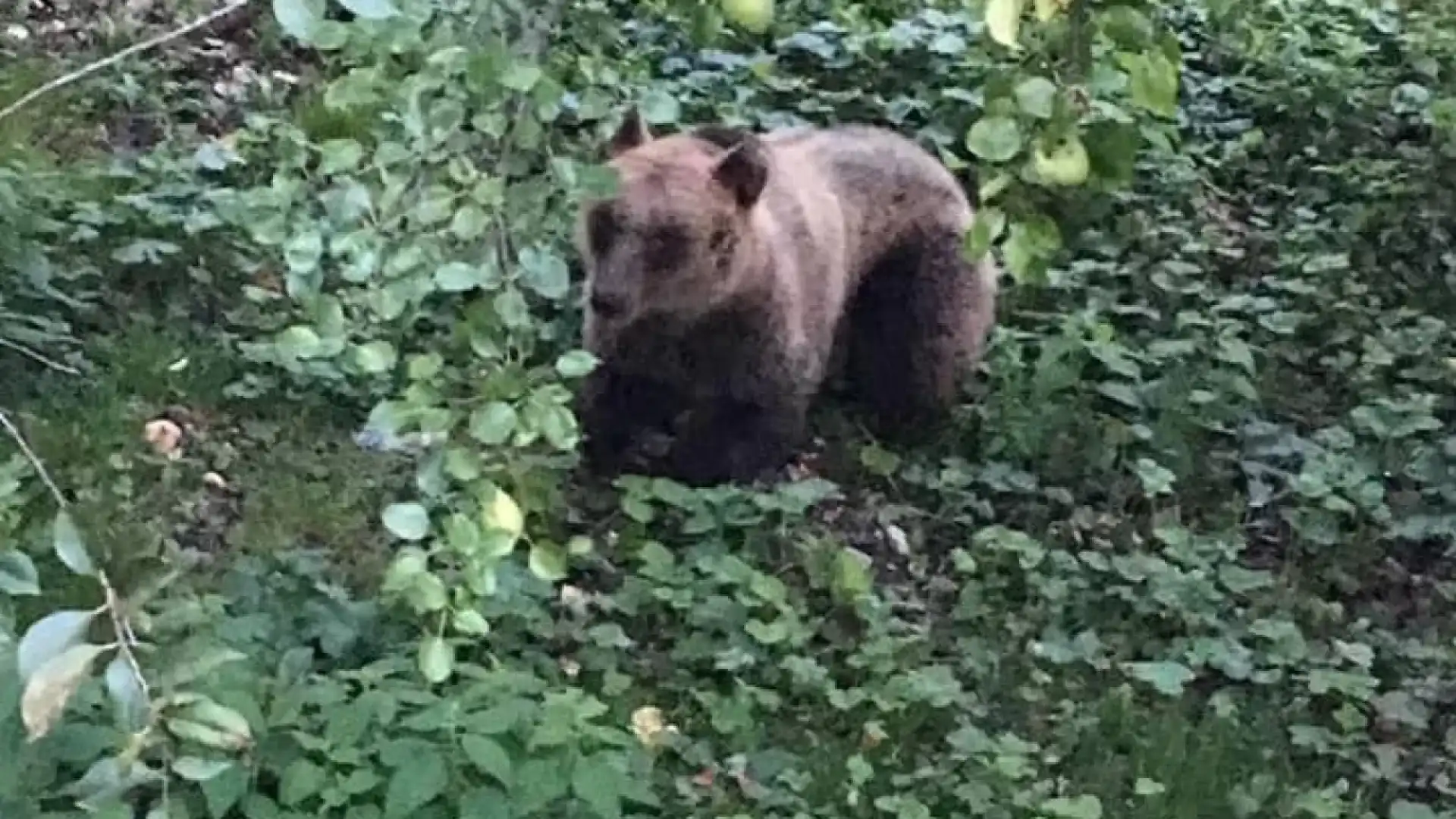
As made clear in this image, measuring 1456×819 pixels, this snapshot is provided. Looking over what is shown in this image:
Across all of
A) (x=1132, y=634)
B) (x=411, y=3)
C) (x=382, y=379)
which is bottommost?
(x=1132, y=634)

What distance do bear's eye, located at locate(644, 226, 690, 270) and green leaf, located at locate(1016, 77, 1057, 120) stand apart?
97.7 inches

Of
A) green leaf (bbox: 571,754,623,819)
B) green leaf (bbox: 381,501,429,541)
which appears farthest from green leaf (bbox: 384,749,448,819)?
green leaf (bbox: 381,501,429,541)

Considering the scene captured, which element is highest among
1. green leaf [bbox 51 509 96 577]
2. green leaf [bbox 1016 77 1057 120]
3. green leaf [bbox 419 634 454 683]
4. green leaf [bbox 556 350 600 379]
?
green leaf [bbox 1016 77 1057 120]

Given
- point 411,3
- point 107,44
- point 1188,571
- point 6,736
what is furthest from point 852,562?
point 107,44

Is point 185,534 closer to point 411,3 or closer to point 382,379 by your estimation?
point 382,379

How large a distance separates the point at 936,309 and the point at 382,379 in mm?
1375

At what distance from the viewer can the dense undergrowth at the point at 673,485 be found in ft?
9.21

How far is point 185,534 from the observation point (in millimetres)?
4805

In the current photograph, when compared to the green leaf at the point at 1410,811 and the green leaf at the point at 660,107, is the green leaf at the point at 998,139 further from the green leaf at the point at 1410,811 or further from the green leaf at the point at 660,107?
the green leaf at the point at 1410,811

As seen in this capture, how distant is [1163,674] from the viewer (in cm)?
471

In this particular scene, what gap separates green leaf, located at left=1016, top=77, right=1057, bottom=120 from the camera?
7.92ft

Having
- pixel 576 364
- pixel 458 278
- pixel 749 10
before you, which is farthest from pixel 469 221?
pixel 749 10

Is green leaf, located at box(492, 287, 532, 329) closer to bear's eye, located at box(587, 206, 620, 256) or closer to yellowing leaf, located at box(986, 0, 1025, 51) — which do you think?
yellowing leaf, located at box(986, 0, 1025, 51)

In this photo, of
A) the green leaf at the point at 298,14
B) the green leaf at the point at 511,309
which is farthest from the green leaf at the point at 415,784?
the green leaf at the point at 298,14
